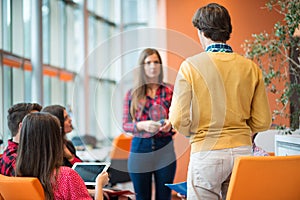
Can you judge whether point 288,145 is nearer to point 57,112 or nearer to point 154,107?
point 154,107

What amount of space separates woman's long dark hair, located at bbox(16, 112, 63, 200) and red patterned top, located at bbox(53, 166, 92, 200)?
0.03m

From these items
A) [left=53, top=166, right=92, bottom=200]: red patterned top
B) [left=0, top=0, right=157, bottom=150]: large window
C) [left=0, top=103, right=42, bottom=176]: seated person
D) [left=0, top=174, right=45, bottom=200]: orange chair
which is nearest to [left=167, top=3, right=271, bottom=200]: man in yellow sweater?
[left=53, top=166, right=92, bottom=200]: red patterned top

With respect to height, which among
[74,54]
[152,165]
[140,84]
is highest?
[74,54]

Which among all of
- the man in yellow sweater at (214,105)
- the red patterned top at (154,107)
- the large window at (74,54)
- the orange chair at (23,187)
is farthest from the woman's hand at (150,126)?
the orange chair at (23,187)

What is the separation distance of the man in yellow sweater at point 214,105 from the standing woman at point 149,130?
122 centimetres

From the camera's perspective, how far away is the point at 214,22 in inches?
83.6

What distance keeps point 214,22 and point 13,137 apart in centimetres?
119

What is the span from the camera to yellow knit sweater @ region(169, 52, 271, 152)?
2068mm

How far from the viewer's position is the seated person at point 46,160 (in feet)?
7.01

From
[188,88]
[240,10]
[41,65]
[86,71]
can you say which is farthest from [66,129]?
[86,71]

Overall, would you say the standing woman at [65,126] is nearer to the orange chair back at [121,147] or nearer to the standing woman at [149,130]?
the standing woman at [149,130]

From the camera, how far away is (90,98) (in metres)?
8.43

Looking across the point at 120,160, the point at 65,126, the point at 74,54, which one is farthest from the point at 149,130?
the point at 74,54

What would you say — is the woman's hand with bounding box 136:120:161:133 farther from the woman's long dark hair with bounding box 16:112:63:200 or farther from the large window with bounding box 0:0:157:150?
the woman's long dark hair with bounding box 16:112:63:200
